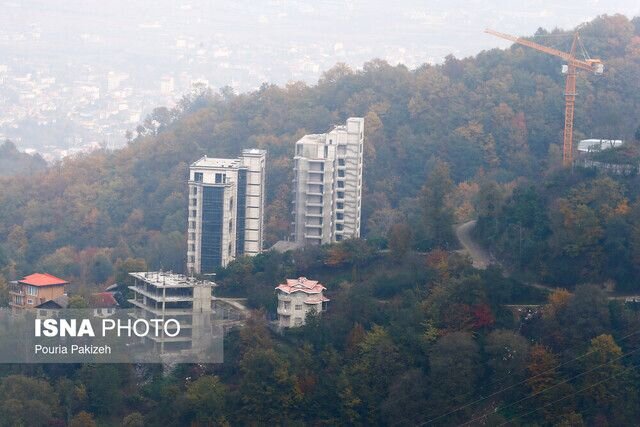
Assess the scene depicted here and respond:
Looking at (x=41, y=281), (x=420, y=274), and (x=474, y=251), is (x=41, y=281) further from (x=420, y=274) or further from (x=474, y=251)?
(x=474, y=251)

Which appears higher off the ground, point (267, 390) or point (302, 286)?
point (302, 286)

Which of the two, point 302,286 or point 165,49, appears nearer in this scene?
point 302,286

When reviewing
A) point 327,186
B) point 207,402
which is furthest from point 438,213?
point 207,402

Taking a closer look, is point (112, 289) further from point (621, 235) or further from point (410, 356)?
point (621, 235)

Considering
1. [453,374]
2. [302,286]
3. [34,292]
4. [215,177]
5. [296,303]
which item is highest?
[215,177]

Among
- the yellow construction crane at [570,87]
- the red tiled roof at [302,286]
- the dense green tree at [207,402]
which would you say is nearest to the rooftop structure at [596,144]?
the yellow construction crane at [570,87]
